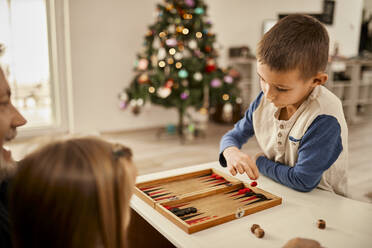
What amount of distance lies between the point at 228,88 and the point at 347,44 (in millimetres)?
4593

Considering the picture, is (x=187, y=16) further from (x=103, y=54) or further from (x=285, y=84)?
(x=285, y=84)

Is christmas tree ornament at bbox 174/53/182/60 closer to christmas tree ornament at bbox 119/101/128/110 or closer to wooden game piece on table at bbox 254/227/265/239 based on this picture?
christmas tree ornament at bbox 119/101/128/110

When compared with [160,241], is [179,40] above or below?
above

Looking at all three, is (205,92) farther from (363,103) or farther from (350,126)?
(363,103)

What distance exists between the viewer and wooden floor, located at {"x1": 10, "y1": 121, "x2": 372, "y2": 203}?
331cm

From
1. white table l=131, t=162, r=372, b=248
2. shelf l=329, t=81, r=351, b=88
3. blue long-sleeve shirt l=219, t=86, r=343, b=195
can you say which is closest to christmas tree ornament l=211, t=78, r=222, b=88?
shelf l=329, t=81, r=351, b=88

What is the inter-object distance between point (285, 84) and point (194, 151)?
286cm

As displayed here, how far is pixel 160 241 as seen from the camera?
4.40 feet

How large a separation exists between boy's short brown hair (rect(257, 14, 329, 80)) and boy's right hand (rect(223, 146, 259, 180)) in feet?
1.15

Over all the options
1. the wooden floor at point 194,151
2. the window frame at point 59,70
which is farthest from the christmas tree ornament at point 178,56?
the window frame at point 59,70

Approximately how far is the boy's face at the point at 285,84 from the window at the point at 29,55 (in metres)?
3.88

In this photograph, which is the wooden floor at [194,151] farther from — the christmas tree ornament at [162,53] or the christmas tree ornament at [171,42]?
the christmas tree ornament at [171,42]

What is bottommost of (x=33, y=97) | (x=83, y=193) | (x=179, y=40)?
(x=33, y=97)

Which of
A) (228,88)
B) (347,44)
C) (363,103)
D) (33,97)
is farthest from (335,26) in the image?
(33,97)
